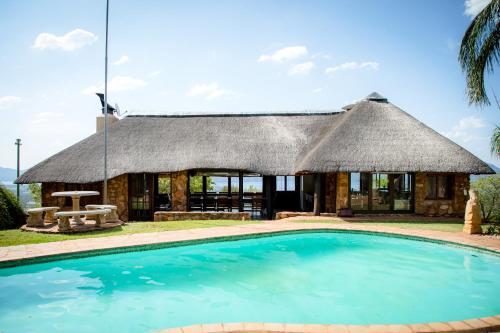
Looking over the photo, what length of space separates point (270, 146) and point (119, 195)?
6918 millimetres

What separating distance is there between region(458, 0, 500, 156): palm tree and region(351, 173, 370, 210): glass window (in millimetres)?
4878

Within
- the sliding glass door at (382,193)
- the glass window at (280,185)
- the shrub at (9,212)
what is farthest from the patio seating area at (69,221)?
the glass window at (280,185)

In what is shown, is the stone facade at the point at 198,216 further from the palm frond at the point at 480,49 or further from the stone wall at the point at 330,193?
the palm frond at the point at 480,49

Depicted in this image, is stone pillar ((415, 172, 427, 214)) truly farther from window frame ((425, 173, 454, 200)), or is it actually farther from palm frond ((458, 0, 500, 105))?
palm frond ((458, 0, 500, 105))

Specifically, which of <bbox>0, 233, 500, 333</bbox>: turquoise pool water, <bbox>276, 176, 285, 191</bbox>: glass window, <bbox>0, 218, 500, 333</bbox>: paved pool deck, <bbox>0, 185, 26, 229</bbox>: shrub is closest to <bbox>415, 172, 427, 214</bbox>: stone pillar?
<bbox>0, 218, 500, 333</bbox>: paved pool deck

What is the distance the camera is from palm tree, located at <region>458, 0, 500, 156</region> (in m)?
9.76

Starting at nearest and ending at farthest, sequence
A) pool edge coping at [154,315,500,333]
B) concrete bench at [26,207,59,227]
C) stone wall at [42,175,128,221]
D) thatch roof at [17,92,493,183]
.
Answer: pool edge coping at [154,315,500,333]
concrete bench at [26,207,59,227]
thatch roof at [17,92,493,183]
stone wall at [42,175,128,221]

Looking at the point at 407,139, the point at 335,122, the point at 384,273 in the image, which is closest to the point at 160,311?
the point at 384,273

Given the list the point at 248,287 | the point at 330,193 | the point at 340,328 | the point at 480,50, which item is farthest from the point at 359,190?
the point at 340,328

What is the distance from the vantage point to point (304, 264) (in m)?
7.73

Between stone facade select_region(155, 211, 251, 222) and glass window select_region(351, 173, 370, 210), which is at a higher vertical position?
glass window select_region(351, 173, 370, 210)

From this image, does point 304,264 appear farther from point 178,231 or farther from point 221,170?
point 221,170

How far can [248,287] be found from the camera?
20.7 feet

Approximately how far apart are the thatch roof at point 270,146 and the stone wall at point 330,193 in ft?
4.59
